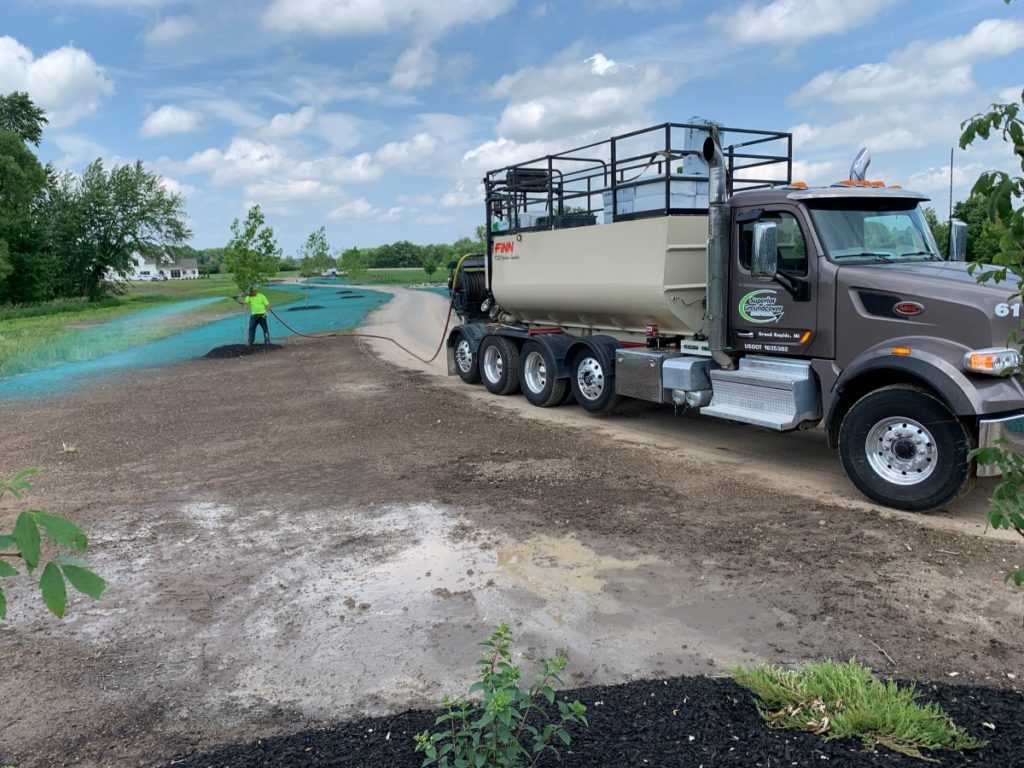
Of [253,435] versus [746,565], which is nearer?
[746,565]

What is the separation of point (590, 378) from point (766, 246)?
380cm

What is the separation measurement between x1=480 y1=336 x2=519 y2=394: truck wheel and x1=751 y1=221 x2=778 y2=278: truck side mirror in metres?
5.44

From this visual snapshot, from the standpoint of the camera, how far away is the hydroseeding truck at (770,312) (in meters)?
6.42

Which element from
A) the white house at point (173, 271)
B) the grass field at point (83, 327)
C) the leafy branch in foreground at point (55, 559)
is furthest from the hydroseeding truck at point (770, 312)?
the white house at point (173, 271)

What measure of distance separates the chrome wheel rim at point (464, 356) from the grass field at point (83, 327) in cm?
1041

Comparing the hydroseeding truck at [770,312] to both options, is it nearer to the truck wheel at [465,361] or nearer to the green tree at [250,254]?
the truck wheel at [465,361]

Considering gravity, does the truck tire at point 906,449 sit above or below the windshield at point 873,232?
below

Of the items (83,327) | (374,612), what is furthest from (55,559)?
(83,327)

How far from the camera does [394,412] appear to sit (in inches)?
456

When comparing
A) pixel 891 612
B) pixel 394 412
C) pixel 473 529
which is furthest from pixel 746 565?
pixel 394 412

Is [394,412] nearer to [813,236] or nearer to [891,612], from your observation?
[813,236]

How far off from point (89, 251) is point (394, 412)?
147 feet

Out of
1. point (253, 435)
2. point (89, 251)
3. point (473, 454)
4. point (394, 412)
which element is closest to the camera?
point (473, 454)

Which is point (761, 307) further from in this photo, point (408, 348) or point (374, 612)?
point (408, 348)
